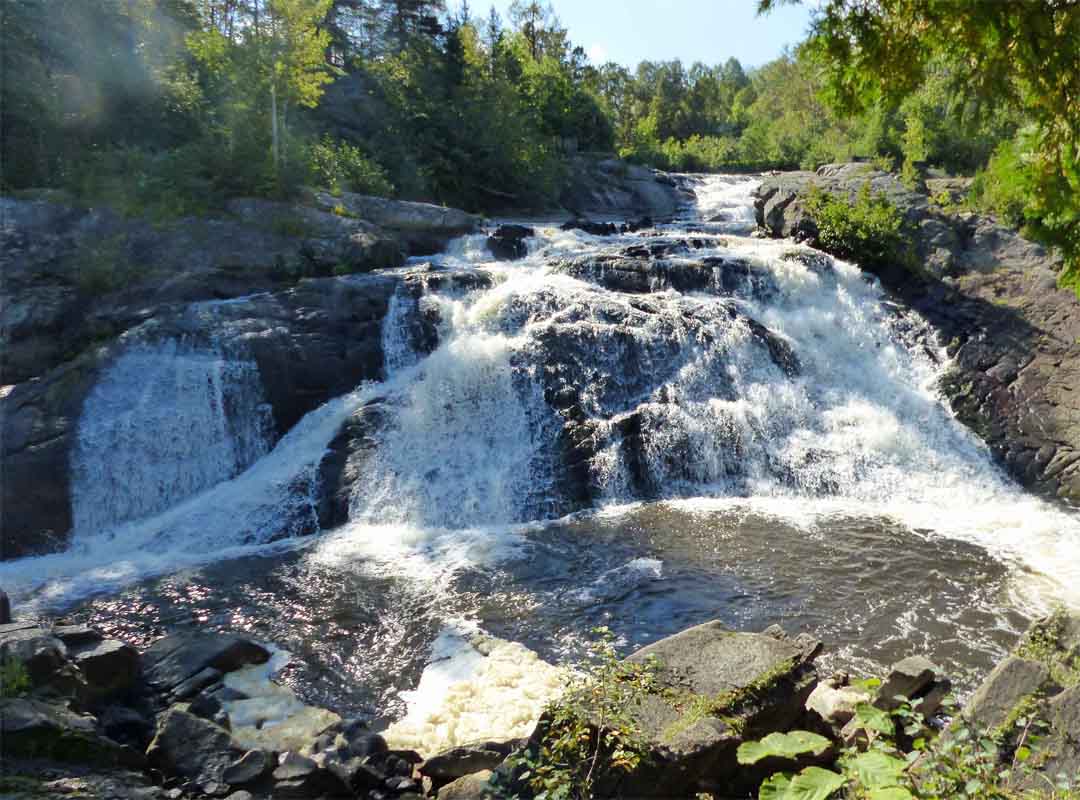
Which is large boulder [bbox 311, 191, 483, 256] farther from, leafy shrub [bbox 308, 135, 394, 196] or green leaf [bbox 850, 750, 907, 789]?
green leaf [bbox 850, 750, 907, 789]

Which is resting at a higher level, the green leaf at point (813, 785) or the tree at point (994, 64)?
the tree at point (994, 64)

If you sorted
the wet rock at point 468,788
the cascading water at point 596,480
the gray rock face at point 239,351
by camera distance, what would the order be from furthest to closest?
the gray rock face at point 239,351
the cascading water at point 596,480
the wet rock at point 468,788

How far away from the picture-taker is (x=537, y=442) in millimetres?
11898

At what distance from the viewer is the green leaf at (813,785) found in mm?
2564

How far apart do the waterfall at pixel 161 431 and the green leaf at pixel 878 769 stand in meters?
11.1

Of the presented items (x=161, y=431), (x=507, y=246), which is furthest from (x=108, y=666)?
(x=507, y=246)

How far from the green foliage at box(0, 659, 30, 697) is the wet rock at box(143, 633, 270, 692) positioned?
122 centimetres

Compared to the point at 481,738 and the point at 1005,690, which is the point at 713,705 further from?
the point at 481,738

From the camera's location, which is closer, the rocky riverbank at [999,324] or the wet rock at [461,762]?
the wet rock at [461,762]

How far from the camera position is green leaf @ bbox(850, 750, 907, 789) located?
259 centimetres

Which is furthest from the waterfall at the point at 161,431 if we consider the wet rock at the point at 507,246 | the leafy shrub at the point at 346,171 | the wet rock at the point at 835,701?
the wet rock at the point at 835,701

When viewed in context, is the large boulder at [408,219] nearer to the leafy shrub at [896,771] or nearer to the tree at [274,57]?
the tree at [274,57]

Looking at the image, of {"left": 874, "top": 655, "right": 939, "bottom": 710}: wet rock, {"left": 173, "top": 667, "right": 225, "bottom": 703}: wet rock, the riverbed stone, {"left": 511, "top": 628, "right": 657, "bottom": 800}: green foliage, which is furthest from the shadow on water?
{"left": 511, "top": 628, "right": 657, "bottom": 800}: green foliage

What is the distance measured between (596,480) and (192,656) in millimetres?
6206
